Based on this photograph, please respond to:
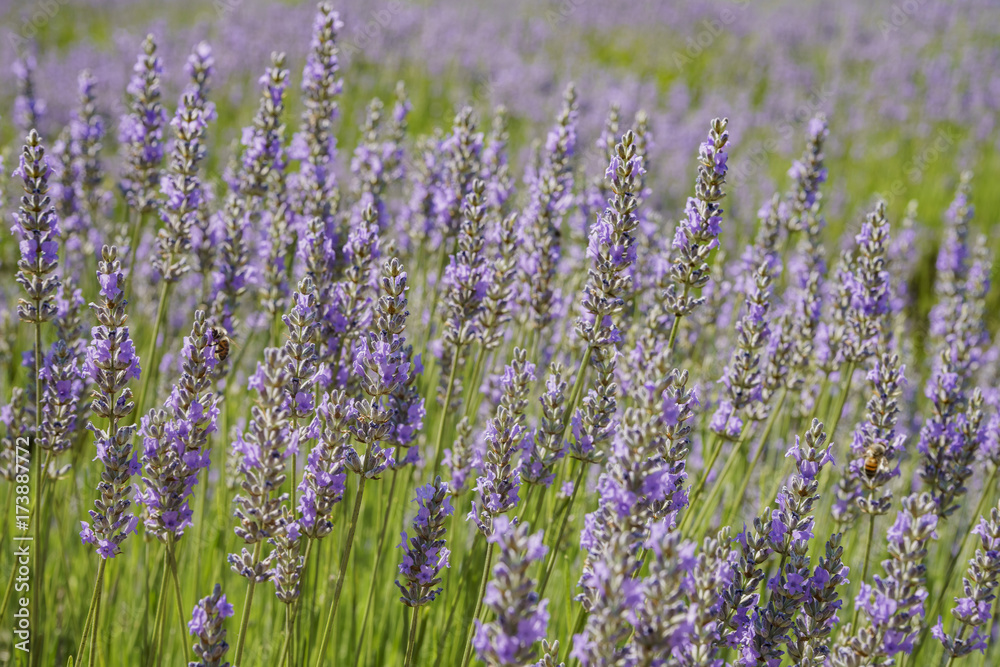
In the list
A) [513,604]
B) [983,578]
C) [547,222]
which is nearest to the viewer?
[513,604]

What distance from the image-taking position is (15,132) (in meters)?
9.03

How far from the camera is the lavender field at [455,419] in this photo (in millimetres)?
1692

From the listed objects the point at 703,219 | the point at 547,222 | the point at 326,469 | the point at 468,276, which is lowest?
the point at 326,469

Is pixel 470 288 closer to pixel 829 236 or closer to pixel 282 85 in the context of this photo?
pixel 282 85

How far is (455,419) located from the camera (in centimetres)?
347

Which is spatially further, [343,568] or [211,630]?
[343,568]

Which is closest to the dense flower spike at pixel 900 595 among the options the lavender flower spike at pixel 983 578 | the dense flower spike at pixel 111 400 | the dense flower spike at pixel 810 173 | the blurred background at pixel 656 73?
the lavender flower spike at pixel 983 578

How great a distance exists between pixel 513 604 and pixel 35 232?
1607mm

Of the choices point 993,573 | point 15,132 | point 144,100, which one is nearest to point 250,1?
point 15,132

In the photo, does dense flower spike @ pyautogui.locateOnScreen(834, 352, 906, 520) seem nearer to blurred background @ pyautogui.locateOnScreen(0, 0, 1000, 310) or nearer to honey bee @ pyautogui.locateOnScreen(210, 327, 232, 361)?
honey bee @ pyautogui.locateOnScreen(210, 327, 232, 361)

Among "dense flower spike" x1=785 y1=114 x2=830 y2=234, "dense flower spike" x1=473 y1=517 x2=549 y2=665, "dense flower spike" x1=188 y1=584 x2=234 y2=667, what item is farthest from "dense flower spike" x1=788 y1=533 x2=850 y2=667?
"dense flower spike" x1=785 y1=114 x2=830 y2=234

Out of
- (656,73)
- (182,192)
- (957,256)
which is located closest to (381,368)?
(182,192)

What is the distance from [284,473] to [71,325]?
1446 mm

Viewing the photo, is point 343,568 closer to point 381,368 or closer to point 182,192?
point 381,368
